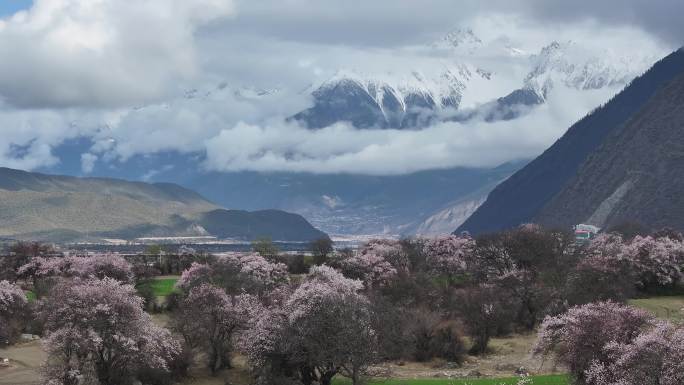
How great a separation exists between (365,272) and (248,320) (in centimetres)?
4087

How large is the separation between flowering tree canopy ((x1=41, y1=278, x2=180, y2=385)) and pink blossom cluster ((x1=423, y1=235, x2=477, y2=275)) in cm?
6890

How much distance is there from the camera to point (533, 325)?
7825cm

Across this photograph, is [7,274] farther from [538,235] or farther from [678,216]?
[678,216]

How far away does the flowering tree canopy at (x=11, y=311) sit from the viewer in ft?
224

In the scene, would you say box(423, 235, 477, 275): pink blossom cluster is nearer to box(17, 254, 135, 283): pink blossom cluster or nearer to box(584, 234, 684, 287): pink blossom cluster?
box(584, 234, 684, 287): pink blossom cluster

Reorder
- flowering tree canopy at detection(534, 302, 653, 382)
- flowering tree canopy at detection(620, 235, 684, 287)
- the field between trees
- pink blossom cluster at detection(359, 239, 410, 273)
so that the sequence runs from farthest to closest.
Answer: pink blossom cluster at detection(359, 239, 410, 273) < flowering tree canopy at detection(620, 235, 684, 287) < the field between trees < flowering tree canopy at detection(534, 302, 653, 382)

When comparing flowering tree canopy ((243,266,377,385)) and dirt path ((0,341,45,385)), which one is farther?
dirt path ((0,341,45,385))

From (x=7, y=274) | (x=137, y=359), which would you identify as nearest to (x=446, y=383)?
(x=137, y=359)

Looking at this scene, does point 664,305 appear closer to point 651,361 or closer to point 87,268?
point 651,361

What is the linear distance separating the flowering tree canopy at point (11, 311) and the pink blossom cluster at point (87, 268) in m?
15.4

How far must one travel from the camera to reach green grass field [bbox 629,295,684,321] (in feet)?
245

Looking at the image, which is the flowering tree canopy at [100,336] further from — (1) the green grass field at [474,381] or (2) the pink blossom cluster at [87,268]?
(2) the pink blossom cluster at [87,268]

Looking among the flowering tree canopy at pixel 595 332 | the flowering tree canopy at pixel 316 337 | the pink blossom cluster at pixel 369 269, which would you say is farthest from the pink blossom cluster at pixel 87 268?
the flowering tree canopy at pixel 595 332

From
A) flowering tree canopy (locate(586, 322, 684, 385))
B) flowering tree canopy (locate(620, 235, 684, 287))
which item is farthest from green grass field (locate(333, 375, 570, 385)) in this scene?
flowering tree canopy (locate(620, 235, 684, 287))
